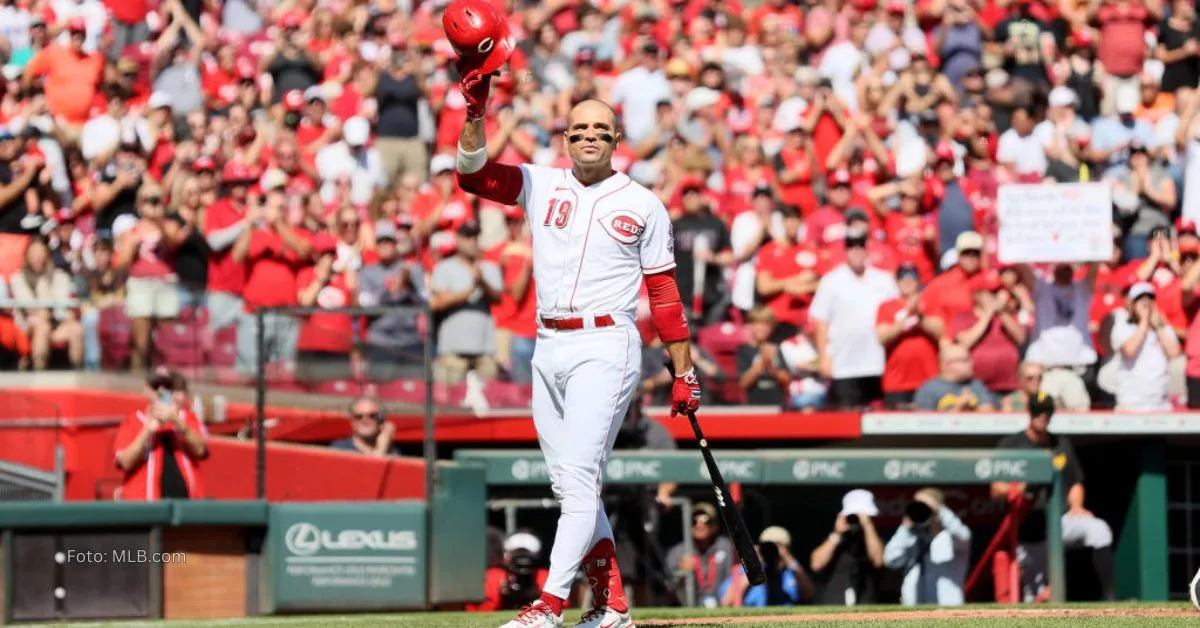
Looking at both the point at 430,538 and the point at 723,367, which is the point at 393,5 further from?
the point at 430,538

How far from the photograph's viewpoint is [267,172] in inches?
637

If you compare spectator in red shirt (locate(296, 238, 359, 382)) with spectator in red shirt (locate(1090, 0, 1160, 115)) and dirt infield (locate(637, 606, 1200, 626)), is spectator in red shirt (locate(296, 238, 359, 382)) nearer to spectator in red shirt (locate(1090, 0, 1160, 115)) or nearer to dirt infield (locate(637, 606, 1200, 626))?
dirt infield (locate(637, 606, 1200, 626))

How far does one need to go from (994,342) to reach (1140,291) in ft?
3.28

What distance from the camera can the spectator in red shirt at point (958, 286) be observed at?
14180 mm

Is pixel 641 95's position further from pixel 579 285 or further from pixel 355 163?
pixel 579 285

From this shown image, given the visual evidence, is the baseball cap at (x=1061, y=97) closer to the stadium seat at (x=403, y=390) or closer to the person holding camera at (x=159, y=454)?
the stadium seat at (x=403, y=390)

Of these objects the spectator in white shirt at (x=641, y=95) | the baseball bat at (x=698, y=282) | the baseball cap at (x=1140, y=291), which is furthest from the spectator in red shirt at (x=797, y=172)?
the baseball cap at (x=1140, y=291)

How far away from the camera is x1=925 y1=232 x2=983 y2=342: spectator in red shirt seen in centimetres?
1418

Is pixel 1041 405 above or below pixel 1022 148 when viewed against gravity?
below

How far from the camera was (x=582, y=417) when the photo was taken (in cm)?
746

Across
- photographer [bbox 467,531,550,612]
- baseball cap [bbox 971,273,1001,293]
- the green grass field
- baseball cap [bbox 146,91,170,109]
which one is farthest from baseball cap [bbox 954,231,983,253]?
baseball cap [bbox 146,91,170,109]

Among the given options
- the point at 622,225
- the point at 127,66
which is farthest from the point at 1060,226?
the point at 127,66

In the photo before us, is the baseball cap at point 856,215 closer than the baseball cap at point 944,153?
Yes

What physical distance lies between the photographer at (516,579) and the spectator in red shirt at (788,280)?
3.42 metres
